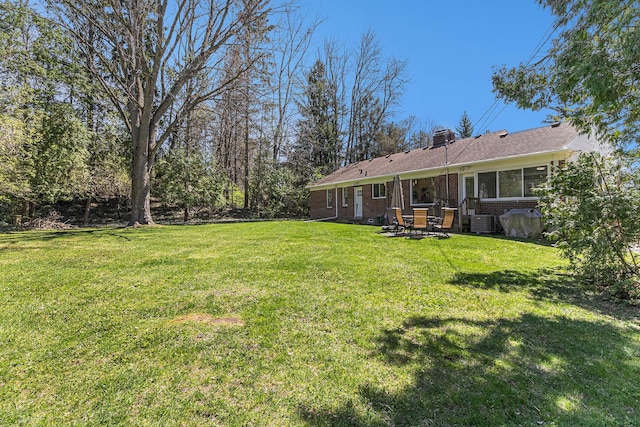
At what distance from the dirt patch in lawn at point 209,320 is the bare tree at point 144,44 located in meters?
11.9

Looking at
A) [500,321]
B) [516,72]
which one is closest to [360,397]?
[500,321]

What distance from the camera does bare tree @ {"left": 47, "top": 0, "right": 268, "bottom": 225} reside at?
1120cm

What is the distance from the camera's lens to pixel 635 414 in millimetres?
2105

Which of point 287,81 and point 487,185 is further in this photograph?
point 287,81

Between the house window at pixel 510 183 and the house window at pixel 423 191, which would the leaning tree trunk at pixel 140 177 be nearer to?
the house window at pixel 423 191

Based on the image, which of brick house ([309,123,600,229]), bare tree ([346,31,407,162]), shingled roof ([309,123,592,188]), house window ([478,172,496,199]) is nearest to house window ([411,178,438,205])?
brick house ([309,123,600,229])

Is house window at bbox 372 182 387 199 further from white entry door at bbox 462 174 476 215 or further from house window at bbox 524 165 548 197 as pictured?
house window at bbox 524 165 548 197

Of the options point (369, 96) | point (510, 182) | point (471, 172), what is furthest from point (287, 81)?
point (510, 182)

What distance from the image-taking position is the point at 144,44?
12.5m

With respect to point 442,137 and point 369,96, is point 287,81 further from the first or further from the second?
point 442,137

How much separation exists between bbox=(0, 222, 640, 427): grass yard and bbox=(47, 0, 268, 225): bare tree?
9.68m

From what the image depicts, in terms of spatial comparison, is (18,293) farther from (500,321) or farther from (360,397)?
(500,321)

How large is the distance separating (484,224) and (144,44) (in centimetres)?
1556

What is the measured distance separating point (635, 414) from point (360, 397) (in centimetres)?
191
